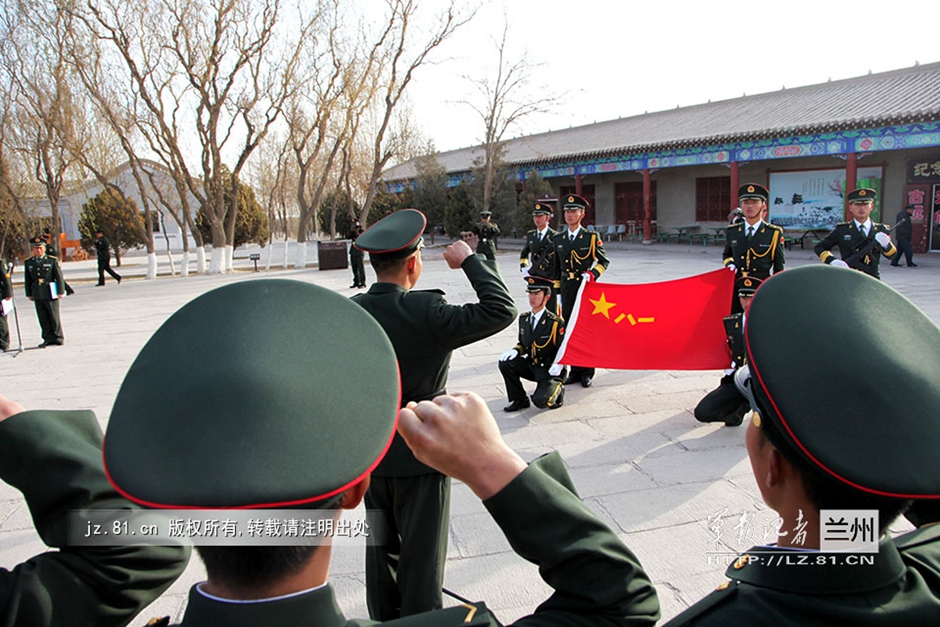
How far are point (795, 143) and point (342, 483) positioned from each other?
1989 cm

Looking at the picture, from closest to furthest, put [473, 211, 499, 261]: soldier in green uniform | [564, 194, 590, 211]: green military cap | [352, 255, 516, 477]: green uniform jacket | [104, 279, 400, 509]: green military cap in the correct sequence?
1. [104, 279, 400, 509]: green military cap
2. [352, 255, 516, 477]: green uniform jacket
3. [564, 194, 590, 211]: green military cap
4. [473, 211, 499, 261]: soldier in green uniform

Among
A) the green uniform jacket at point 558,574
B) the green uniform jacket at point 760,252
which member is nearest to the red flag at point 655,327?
the green uniform jacket at point 760,252

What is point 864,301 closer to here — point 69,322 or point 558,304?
point 558,304

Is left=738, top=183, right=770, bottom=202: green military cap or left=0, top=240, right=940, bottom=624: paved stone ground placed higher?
left=738, top=183, right=770, bottom=202: green military cap

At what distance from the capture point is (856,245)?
265 inches

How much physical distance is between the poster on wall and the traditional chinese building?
3 cm

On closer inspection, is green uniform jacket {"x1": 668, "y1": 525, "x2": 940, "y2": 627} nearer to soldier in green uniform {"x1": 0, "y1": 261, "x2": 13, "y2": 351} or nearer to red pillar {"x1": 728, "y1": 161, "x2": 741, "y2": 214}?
soldier in green uniform {"x1": 0, "y1": 261, "x2": 13, "y2": 351}

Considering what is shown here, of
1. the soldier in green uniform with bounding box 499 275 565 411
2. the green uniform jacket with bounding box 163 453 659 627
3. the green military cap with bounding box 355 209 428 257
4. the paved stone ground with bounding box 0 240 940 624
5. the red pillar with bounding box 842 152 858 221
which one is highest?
the red pillar with bounding box 842 152 858 221

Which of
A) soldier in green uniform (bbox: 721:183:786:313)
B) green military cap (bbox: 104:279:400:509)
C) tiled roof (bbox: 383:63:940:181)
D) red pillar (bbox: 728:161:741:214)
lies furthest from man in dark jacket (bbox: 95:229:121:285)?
green military cap (bbox: 104:279:400:509)

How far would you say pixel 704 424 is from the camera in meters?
4.90

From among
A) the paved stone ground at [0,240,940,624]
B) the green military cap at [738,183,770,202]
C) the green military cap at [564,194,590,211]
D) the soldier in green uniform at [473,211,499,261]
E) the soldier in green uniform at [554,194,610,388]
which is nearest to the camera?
the paved stone ground at [0,240,940,624]

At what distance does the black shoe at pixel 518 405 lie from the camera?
5449 mm

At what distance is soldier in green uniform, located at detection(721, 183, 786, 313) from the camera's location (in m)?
6.12

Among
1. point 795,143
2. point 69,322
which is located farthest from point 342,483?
point 795,143
